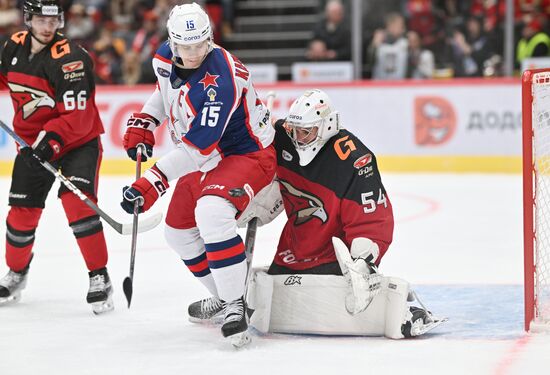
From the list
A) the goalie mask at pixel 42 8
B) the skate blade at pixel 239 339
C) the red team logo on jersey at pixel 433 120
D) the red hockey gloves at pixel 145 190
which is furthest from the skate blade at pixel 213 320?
the red team logo on jersey at pixel 433 120

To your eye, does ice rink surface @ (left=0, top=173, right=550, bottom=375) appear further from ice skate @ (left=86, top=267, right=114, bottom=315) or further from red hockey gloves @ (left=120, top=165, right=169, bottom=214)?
red hockey gloves @ (left=120, top=165, right=169, bottom=214)

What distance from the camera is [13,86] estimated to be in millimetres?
4074

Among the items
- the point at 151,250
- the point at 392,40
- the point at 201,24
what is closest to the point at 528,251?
the point at 201,24

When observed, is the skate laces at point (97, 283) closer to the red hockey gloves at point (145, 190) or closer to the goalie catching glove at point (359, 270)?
the red hockey gloves at point (145, 190)

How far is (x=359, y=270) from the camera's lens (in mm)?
3307

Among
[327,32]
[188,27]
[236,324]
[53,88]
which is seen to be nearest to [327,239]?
[236,324]

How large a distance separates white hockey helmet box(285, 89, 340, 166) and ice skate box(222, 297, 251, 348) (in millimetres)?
575

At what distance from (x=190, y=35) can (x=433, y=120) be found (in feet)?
16.8

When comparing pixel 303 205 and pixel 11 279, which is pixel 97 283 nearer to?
pixel 11 279

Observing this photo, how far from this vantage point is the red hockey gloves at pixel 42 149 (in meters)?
3.91

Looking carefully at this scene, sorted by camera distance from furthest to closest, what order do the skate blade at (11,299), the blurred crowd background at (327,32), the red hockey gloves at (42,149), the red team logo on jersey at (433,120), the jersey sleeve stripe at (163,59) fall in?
the blurred crowd background at (327,32) → the red team logo on jersey at (433,120) → the skate blade at (11,299) → the red hockey gloves at (42,149) → the jersey sleeve stripe at (163,59)

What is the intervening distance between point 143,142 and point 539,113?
1.43 metres

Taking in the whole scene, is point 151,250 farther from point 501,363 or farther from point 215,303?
point 501,363

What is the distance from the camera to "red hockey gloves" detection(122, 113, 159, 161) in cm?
377
